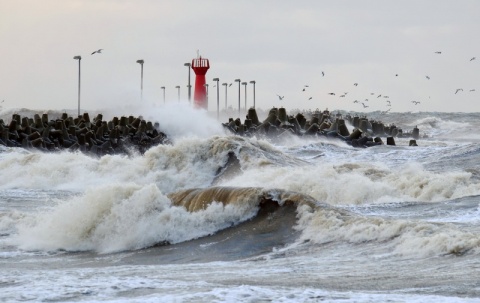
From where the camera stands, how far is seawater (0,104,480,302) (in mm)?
10727

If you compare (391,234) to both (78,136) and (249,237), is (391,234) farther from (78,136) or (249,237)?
(78,136)

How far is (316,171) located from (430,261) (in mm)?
12456

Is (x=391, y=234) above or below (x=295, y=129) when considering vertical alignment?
below

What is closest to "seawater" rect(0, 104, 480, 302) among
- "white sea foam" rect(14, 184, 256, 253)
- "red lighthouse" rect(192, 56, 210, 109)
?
"white sea foam" rect(14, 184, 256, 253)

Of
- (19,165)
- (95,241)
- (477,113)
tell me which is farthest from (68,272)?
(477,113)

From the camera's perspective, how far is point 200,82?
5969 cm

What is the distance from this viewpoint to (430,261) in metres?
12.2

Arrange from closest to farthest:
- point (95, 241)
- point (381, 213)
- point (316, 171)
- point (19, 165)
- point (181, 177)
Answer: point (95, 241), point (381, 213), point (316, 171), point (181, 177), point (19, 165)

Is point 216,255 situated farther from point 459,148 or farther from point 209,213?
point 459,148

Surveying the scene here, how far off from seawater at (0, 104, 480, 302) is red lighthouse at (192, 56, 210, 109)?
A: 27323 millimetres

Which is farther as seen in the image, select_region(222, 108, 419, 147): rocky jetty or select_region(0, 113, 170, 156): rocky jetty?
select_region(222, 108, 419, 147): rocky jetty

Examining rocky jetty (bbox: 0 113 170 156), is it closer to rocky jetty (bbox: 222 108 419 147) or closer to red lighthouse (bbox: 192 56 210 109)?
rocky jetty (bbox: 222 108 419 147)

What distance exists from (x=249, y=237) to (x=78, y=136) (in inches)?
1002

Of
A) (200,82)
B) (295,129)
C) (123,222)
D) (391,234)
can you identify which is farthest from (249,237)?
(200,82)
